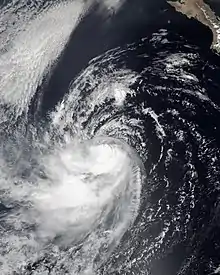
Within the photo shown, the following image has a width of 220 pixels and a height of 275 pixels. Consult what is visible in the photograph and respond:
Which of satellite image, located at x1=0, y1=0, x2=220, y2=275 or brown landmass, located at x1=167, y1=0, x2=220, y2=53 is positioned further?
brown landmass, located at x1=167, y1=0, x2=220, y2=53

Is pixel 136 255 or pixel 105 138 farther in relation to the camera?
pixel 105 138

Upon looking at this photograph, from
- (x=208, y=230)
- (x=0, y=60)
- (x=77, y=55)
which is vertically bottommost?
(x=208, y=230)

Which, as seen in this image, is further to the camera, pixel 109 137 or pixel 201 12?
pixel 201 12

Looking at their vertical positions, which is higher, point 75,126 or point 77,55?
point 77,55

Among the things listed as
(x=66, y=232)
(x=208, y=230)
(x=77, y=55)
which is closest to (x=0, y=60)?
(x=77, y=55)

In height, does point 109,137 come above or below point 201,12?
below

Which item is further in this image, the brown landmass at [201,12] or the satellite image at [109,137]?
the brown landmass at [201,12]

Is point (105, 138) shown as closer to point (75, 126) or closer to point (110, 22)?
point (75, 126)
